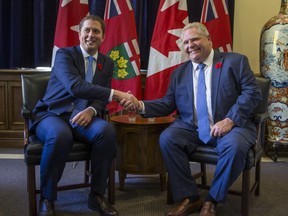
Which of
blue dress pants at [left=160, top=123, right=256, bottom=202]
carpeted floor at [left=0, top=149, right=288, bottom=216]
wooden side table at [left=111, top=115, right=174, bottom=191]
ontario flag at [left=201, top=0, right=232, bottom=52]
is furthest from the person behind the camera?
ontario flag at [left=201, top=0, right=232, bottom=52]

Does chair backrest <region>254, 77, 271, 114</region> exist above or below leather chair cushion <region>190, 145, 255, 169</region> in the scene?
above

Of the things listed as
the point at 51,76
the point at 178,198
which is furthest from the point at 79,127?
the point at 178,198

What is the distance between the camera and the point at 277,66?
353 centimetres

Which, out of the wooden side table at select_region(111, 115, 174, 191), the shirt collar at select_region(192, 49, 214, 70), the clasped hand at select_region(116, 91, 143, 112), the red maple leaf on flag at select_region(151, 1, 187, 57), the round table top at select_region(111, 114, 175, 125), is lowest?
the wooden side table at select_region(111, 115, 174, 191)

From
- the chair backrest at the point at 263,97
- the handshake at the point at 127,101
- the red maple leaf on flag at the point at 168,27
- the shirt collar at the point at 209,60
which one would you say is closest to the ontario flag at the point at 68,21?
the red maple leaf on flag at the point at 168,27

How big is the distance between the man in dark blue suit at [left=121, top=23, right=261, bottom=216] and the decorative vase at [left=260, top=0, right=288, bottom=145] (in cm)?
117

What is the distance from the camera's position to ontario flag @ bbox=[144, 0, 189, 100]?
11.7 feet

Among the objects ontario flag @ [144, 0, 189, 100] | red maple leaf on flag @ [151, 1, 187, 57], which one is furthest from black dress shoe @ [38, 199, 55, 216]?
red maple leaf on flag @ [151, 1, 187, 57]

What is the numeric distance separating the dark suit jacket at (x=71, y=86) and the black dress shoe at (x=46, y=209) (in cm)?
52

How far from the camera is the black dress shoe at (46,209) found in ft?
7.46

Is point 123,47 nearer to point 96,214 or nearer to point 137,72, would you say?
point 137,72

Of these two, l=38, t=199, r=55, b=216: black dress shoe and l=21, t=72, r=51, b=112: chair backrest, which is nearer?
l=38, t=199, r=55, b=216: black dress shoe

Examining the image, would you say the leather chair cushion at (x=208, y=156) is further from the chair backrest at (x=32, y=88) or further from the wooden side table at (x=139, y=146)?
the chair backrest at (x=32, y=88)

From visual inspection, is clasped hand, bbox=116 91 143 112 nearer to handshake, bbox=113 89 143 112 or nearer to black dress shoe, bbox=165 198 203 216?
handshake, bbox=113 89 143 112
